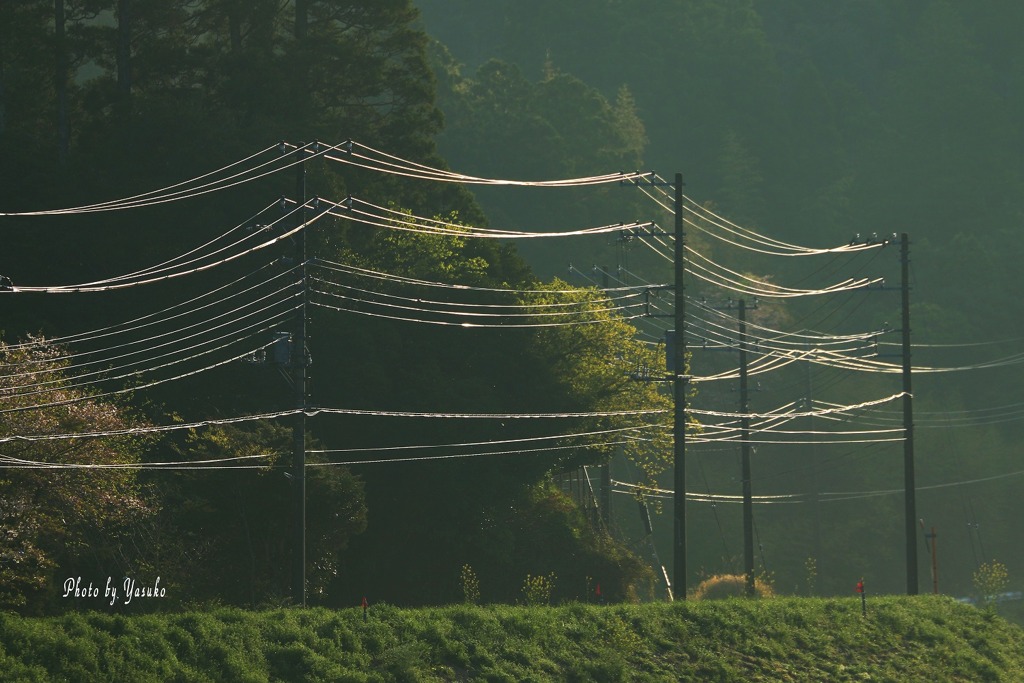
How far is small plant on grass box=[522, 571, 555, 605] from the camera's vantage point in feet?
142

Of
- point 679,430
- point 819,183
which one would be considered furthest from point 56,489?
point 819,183

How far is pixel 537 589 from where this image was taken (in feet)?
147

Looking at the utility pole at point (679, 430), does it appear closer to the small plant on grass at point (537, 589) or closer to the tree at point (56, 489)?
the small plant on grass at point (537, 589)

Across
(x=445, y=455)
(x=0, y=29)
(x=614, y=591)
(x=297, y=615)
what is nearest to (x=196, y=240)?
(x=445, y=455)

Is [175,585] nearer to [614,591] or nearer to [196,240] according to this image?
[196,240]

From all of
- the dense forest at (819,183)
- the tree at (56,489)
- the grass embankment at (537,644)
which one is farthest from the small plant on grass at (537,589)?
the dense forest at (819,183)

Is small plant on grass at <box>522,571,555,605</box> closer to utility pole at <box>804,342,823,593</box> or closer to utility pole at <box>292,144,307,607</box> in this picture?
utility pole at <box>292,144,307,607</box>

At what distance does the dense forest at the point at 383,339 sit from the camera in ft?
136

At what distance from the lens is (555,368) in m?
57.8

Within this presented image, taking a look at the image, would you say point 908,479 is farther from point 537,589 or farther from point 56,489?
point 56,489

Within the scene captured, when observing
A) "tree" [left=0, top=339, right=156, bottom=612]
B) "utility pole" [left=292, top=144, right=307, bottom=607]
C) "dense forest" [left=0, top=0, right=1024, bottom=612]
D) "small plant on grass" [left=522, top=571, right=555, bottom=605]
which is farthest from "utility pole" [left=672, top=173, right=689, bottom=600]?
"tree" [left=0, top=339, right=156, bottom=612]

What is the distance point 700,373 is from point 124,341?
5948cm

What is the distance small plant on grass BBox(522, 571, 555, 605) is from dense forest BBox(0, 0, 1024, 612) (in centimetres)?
84

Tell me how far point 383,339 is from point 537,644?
20401 millimetres
